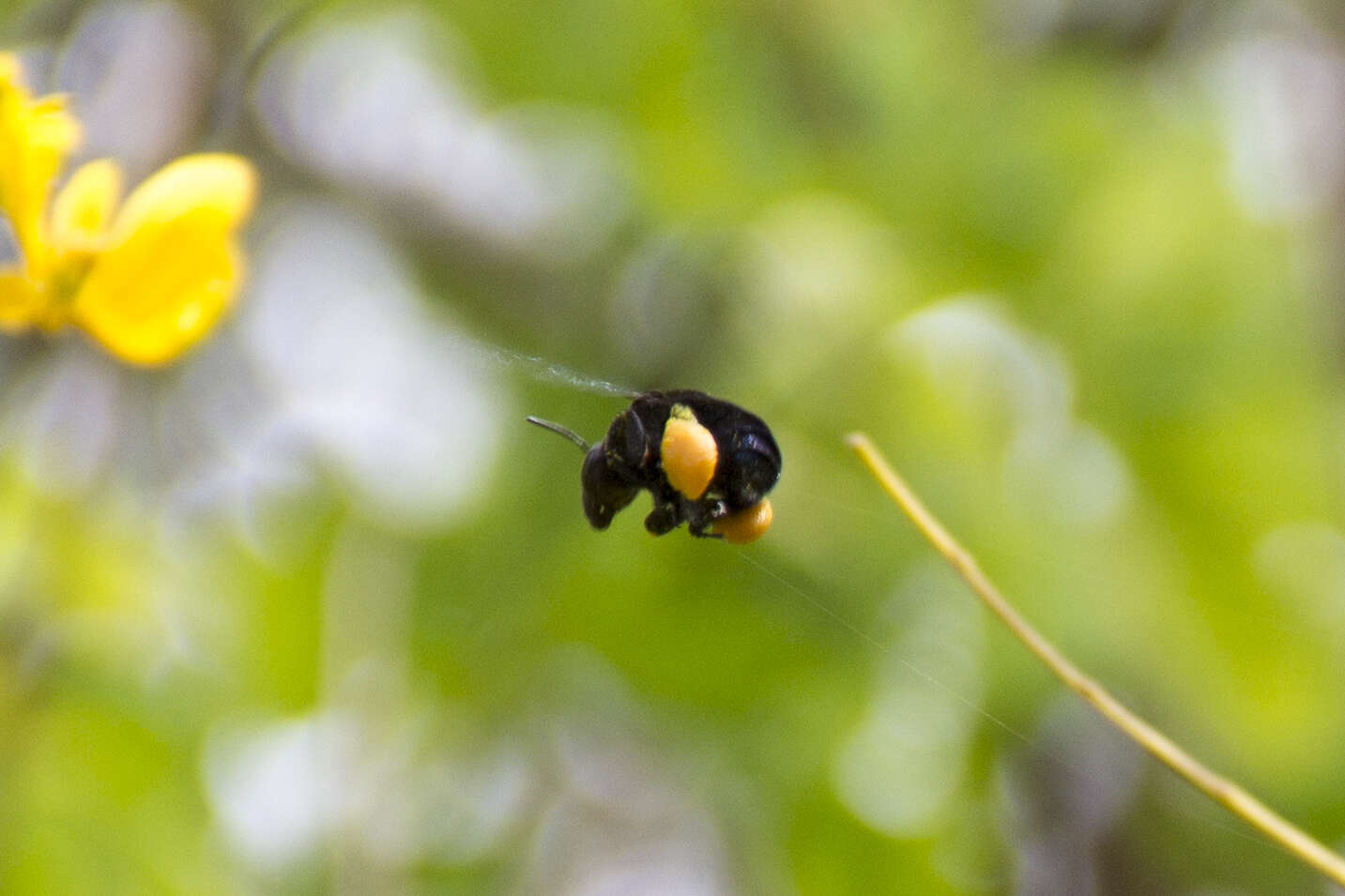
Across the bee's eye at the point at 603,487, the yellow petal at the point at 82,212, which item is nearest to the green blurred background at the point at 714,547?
the yellow petal at the point at 82,212

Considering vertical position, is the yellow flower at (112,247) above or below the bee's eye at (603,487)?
below

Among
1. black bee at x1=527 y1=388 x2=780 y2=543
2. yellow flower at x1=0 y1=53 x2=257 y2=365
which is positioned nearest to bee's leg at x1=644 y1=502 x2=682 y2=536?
black bee at x1=527 y1=388 x2=780 y2=543

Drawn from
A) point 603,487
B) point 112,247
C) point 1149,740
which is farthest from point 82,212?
point 1149,740

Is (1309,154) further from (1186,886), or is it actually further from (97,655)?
(97,655)

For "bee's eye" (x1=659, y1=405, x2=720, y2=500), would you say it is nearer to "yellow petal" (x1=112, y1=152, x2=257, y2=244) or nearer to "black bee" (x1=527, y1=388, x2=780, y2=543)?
"black bee" (x1=527, y1=388, x2=780, y2=543)

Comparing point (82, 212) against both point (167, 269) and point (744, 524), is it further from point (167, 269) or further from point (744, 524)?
point (744, 524)

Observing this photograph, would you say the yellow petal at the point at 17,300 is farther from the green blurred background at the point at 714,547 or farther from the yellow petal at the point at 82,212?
the green blurred background at the point at 714,547

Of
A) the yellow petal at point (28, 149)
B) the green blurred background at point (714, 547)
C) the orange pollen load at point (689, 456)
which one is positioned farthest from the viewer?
the green blurred background at point (714, 547)
